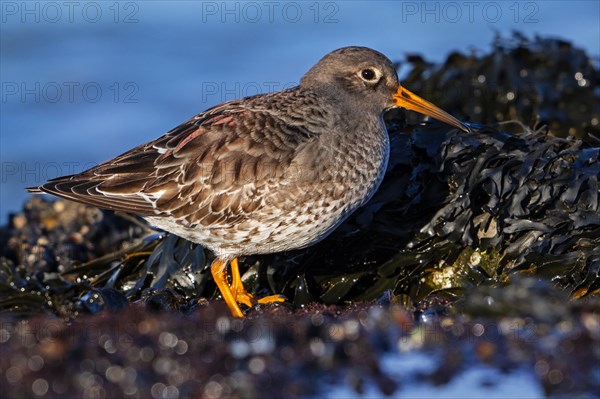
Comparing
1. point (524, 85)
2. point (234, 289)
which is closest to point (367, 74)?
point (234, 289)

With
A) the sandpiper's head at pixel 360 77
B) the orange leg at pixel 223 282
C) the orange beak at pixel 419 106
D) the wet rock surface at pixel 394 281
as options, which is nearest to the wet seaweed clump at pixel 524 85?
the wet rock surface at pixel 394 281

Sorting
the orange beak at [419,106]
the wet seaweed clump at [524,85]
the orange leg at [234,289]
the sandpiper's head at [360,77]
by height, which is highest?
the sandpiper's head at [360,77]

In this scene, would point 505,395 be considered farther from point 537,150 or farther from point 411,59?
point 411,59

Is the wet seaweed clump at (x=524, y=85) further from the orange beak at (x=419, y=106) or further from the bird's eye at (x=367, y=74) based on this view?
the bird's eye at (x=367, y=74)

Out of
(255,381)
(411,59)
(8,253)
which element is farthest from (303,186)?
(411,59)

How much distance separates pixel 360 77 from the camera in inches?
247

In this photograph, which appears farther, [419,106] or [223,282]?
[419,106]

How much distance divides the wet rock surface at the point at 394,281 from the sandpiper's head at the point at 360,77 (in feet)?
1.47

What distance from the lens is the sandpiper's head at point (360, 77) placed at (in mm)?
6249

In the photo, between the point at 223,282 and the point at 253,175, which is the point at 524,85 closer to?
the point at 253,175

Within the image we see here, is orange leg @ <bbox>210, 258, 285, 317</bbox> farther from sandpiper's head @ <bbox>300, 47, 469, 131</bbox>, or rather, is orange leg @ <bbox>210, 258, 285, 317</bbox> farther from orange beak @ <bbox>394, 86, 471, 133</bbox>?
orange beak @ <bbox>394, 86, 471, 133</bbox>

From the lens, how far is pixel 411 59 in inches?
367

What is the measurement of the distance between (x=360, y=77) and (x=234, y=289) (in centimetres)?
174

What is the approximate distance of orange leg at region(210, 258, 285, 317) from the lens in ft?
18.9
